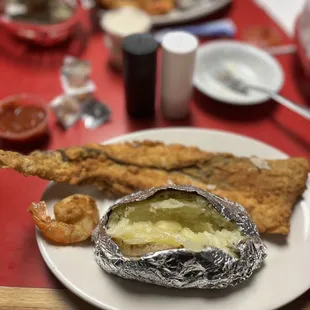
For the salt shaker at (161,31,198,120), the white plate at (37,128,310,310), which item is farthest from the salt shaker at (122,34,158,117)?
the white plate at (37,128,310,310)

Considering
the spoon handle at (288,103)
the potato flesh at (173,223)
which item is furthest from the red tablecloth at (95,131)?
the potato flesh at (173,223)

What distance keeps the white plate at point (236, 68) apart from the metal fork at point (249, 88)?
0.05ft

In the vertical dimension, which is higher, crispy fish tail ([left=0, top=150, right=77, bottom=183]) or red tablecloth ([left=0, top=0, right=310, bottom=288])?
crispy fish tail ([left=0, top=150, right=77, bottom=183])

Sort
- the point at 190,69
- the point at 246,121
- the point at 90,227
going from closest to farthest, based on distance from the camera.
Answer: the point at 90,227, the point at 190,69, the point at 246,121

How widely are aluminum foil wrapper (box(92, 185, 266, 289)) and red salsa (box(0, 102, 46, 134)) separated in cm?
50

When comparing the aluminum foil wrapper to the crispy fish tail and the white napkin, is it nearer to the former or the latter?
the crispy fish tail

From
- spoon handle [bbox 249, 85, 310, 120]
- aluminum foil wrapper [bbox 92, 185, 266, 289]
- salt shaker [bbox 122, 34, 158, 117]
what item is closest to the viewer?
aluminum foil wrapper [bbox 92, 185, 266, 289]

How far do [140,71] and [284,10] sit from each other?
1.05m

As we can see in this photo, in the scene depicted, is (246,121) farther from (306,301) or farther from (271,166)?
(306,301)

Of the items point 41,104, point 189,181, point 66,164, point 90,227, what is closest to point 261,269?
point 189,181

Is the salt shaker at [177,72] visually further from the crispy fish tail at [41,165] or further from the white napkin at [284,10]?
the white napkin at [284,10]

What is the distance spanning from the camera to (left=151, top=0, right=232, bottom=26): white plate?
1.69 meters

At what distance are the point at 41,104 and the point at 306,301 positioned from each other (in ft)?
3.08

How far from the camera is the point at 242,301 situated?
0.93 meters
